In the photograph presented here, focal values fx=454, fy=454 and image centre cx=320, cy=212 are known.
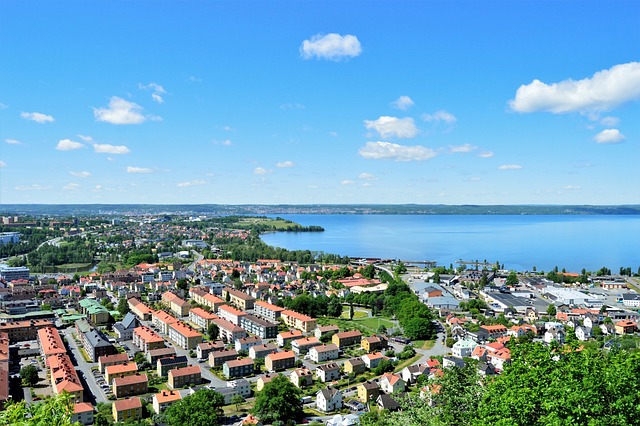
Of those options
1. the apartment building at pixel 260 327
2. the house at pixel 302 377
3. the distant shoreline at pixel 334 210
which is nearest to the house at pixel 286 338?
the apartment building at pixel 260 327

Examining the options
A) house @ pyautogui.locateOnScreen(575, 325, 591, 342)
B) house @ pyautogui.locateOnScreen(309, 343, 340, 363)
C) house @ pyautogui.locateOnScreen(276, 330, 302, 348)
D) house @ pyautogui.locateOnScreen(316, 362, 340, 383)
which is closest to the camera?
house @ pyautogui.locateOnScreen(316, 362, 340, 383)

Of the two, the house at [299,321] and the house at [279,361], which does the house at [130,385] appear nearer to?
the house at [279,361]

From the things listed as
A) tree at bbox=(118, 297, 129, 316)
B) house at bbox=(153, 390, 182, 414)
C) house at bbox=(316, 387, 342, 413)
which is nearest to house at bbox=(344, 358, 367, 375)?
house at bbox=(316, 387, 342, 413)

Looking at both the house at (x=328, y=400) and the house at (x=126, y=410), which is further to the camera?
the house at (x=328, y=400)

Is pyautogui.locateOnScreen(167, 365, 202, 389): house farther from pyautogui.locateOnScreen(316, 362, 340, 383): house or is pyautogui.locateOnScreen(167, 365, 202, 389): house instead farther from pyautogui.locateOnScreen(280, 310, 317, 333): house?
pyautogui.locateOnScreen(280, 310, 317, 333): house

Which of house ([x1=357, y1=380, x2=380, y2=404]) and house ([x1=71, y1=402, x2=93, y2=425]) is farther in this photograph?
house ([x1=357, y1=380, x2=380, y2=404])
